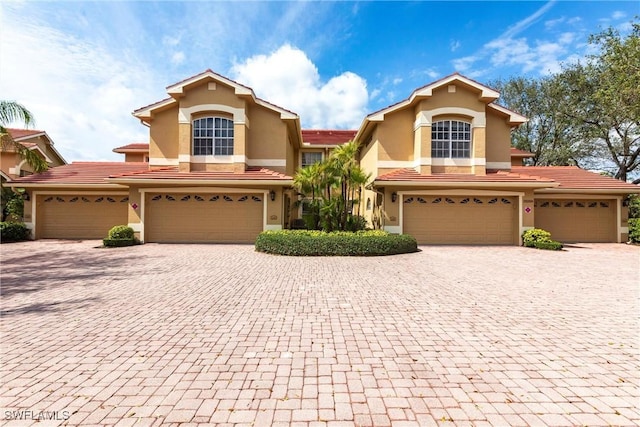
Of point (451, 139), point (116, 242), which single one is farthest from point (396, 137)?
point (116, 242)

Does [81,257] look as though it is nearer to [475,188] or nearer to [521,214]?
[475,188]

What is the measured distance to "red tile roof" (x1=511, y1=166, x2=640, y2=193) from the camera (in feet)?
51.5

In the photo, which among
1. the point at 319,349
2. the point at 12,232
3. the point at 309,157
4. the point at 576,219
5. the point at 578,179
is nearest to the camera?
the point at 319,349

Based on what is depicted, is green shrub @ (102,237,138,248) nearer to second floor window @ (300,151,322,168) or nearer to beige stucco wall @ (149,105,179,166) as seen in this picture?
beige stucco wall @ (149,105,179,166)

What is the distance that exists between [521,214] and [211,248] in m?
15.1

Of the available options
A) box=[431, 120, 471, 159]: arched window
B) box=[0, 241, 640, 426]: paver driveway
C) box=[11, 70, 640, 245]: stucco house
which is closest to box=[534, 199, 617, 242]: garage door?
box=[11, 70, 640, 245]: stucco house

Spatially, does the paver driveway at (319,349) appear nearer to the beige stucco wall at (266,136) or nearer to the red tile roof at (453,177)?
the red tile roof at (453,177)

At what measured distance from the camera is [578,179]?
16.9m

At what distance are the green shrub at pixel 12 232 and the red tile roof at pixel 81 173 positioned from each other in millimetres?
2306

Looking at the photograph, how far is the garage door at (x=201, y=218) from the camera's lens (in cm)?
1503

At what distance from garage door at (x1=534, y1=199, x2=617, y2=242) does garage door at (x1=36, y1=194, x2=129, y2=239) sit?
23.5 metres

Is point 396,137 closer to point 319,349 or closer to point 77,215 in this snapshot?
point 319,349

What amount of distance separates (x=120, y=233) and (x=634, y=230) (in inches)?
1029

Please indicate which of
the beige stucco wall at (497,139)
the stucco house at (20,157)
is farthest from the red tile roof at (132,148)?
the beige stucco wall at (497,139)
